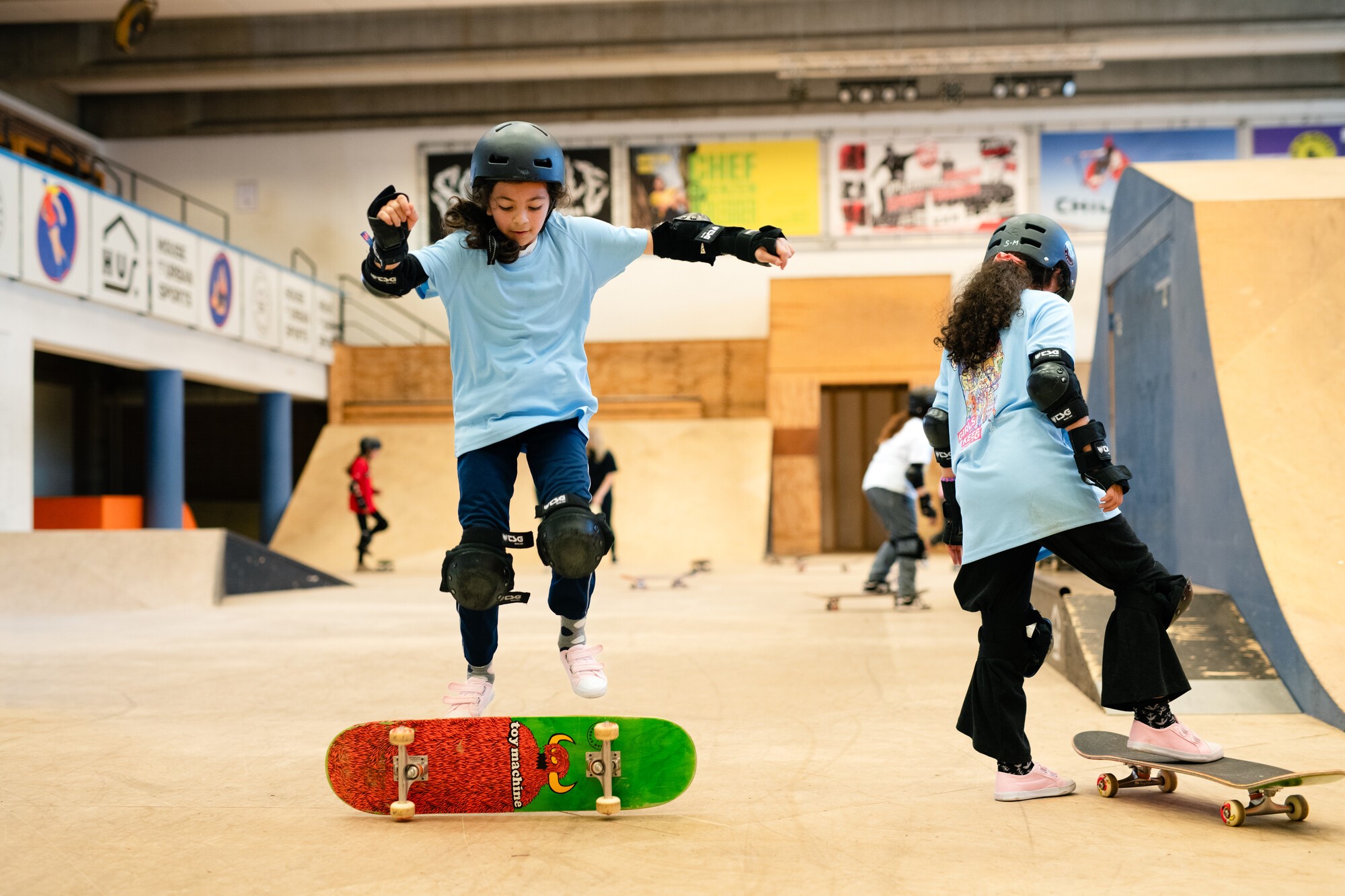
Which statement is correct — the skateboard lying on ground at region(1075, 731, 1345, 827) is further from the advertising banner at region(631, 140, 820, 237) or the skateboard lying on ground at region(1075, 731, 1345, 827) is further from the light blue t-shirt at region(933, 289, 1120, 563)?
the advertising banner at region(631, 140, 820, 237)

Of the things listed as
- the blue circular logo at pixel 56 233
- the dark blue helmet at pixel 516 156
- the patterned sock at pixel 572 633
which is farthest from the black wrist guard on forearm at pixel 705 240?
the blue circular logo at pixel 56 233

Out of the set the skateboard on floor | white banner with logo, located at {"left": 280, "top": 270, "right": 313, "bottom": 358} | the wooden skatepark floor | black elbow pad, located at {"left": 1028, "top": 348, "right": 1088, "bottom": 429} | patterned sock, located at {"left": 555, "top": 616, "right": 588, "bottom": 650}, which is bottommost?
the skateboard on floor

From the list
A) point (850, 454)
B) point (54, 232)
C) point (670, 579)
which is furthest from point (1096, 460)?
point (850, 454)

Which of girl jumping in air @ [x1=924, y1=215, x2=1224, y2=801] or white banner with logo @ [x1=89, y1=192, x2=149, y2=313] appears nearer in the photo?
girl jumping in air @ [x1=924, y1=215, x2=1224, y2=801]

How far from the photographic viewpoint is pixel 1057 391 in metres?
2.59

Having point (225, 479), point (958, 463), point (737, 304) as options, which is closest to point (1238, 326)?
point (958, 463)

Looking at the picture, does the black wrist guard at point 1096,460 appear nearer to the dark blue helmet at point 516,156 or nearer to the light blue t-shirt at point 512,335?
the light blue t-shirt at point 512,335

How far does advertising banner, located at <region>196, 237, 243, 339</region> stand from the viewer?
45.0 ft

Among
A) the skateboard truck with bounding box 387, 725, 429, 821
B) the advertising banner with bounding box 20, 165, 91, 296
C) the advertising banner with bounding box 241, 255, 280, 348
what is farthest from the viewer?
the advertising banner with bounding box 241, 255, 280, 348

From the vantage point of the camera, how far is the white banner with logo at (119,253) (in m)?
11.5

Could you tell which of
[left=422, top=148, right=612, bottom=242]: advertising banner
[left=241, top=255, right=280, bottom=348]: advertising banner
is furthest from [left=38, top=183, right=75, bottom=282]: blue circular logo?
[left=422, top=148, right=612, bottom=242]: advertising banner

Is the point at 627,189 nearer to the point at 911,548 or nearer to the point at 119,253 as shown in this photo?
the point at 119,253

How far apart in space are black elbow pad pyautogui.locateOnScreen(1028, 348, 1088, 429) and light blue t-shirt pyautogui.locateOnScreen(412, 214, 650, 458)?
1.08m

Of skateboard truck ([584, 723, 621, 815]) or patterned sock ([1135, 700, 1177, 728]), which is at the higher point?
patterned sock ([1135, 700, 1177, 728])
